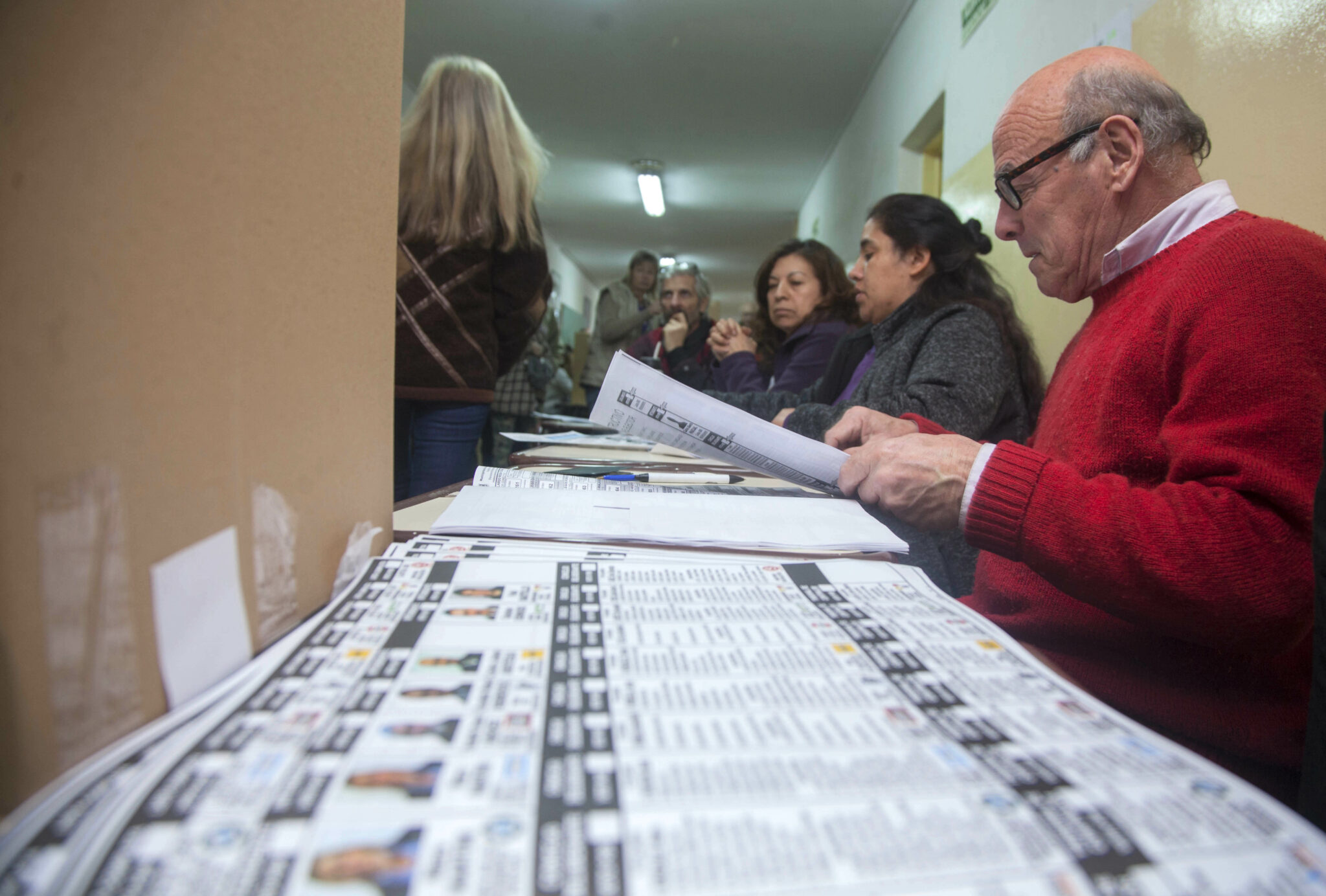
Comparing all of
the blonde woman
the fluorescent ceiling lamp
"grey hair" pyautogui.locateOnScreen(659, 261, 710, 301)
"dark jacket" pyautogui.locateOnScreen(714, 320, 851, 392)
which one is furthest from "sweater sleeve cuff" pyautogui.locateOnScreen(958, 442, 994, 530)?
the fluorescent ceiling lamp

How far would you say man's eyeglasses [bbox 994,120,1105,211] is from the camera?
763mm

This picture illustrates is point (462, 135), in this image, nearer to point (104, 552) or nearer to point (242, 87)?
point (242, 87)

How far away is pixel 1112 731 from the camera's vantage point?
260mm

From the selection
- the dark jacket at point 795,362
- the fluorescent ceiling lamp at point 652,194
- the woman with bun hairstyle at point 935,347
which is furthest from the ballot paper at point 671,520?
the fluorescent ceiling lamp at point 652,194

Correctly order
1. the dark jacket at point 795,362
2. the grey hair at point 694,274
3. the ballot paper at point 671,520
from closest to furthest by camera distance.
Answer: the ballot paper at point 671,520, the dark jacket at point 795,362, the grey hair at point 694,274

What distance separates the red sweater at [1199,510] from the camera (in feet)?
1.54

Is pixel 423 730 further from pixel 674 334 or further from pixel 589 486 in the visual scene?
pixel 674 334

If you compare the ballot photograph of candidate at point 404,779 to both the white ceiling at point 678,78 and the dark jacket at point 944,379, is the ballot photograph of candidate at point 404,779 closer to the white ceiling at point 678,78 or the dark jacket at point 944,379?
the dark jacket at point 944,379

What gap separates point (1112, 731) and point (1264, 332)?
42cm

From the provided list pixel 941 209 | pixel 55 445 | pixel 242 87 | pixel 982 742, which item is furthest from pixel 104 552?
pixel 941 209

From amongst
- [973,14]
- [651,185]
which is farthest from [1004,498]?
[651,185]

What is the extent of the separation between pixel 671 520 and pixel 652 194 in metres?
5.34

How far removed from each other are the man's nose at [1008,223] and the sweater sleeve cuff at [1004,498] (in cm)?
46

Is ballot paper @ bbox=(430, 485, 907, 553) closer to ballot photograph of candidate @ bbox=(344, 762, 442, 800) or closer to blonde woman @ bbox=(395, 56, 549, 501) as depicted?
ballot photograph of candidate @ bbox=(344, 762, 442, 800)
